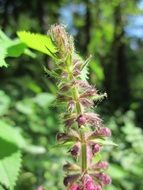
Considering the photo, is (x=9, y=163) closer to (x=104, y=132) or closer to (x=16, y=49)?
(x=16, y=49)

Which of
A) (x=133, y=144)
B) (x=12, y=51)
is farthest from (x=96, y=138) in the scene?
(x=133, y=144)

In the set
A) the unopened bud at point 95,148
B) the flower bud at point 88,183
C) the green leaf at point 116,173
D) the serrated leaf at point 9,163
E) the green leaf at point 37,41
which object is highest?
the green leaf at point 116,173

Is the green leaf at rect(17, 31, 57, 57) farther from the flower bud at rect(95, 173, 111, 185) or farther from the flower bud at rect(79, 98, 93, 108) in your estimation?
the flower bud at rect(95, 173, 111, 185)

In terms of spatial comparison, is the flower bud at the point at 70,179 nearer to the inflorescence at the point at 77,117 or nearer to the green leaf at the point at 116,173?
the inflorescence at the point at 77,117

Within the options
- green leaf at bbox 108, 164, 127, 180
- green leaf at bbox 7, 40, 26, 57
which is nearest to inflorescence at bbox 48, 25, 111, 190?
green leaf at bbox 7, 40, 26, 57

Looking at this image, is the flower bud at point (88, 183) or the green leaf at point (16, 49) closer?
the flower bud at point (88, 183)

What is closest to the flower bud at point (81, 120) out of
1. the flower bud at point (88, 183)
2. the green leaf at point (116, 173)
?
the flower bud at point (88, 183)
